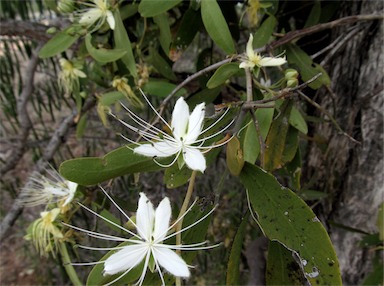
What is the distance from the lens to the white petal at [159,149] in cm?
52

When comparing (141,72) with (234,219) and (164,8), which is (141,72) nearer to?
(164,8)

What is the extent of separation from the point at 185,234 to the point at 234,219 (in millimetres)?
1054

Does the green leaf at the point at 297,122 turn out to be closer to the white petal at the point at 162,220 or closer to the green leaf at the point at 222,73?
the green leaf at the point at 222,73

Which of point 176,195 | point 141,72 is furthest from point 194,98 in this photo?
point 176,195

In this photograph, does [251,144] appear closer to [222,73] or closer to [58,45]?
[222,73]

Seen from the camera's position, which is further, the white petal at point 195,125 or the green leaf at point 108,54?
the green leaf at point 108,54

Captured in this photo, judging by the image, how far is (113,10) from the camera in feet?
2.84

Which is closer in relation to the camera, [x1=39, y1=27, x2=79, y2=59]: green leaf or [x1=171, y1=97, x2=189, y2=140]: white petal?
[x1=171, y1=97, x2=189, y2=140]: white petal

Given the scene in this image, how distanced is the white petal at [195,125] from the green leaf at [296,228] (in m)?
0.09

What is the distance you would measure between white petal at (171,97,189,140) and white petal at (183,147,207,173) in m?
0.02

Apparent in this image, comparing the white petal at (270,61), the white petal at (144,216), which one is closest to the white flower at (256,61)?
the white petal at (270,61)

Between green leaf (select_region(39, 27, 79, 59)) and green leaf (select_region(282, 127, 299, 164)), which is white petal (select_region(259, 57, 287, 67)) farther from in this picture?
green leaf (select_region(39, 27, 79, 59))

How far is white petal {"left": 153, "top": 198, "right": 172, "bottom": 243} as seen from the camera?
51 centimetres

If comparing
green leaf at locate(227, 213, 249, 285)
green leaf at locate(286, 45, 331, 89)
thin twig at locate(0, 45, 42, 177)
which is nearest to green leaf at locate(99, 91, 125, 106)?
green leaf at locate(286, 45, 331, 89)
